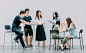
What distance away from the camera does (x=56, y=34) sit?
195 inches

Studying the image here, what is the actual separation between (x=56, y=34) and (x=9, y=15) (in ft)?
10.3

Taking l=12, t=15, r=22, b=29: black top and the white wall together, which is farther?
the white wall

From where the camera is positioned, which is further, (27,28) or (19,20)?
(27,28)

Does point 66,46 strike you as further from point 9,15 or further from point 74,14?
point 9,15

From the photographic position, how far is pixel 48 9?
287 inches

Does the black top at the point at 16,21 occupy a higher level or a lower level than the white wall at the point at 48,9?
lower

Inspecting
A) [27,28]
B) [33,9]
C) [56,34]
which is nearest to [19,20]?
[27,28]

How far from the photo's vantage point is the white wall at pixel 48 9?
722 cm

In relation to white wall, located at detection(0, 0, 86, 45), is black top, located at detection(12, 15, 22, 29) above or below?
below

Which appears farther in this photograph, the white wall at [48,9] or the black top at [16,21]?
the white wall at [48,9]

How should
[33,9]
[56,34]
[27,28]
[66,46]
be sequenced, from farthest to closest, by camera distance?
1. [33,9]
2. [27,28]
3. [66,46]
4. [56,34]

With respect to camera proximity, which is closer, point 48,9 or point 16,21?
point 16,21

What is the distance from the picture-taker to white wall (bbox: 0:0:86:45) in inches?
284

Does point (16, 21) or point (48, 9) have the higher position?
point (48, 9)
